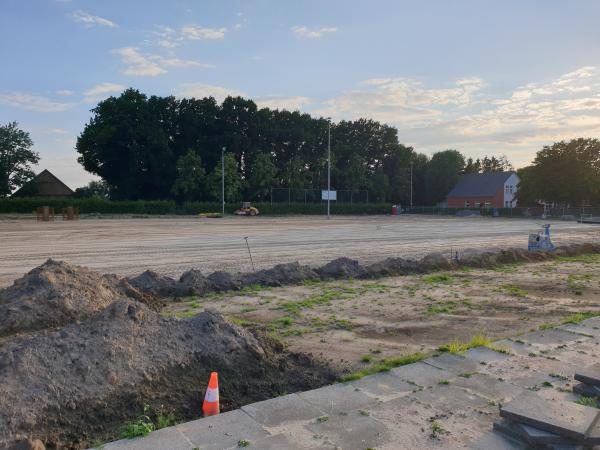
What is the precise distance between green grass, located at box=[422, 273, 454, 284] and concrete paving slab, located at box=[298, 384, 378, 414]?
7.36 m

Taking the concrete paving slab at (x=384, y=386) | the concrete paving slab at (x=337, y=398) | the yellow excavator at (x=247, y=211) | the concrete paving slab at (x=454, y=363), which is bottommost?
the concrete paving slab at (x=454, y=363)

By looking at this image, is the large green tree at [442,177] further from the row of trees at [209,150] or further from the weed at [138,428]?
the weed at [138,428]

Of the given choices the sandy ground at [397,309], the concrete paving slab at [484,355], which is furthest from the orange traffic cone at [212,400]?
the concrete paving slab at [484,355]

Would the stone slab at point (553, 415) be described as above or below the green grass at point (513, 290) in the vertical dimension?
above

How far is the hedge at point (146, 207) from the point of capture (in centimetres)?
5272

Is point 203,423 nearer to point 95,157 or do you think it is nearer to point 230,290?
point 230,290

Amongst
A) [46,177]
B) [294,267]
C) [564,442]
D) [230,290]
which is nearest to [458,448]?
[564,442]

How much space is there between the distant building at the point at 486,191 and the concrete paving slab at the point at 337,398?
8718cm

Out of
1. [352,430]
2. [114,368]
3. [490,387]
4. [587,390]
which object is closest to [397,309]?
[490,387]

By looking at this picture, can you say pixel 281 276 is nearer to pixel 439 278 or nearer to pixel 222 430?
pixel 439 278

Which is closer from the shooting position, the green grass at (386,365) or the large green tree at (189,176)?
the green grass at (386,365)

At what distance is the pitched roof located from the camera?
8769 centimetres

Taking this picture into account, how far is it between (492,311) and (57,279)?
729 centimetres

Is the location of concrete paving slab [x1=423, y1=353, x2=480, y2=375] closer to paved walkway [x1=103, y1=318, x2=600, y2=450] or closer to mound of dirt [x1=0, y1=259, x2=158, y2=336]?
paved walkway [x1=103, y1=318, x2=600, y2=450]
